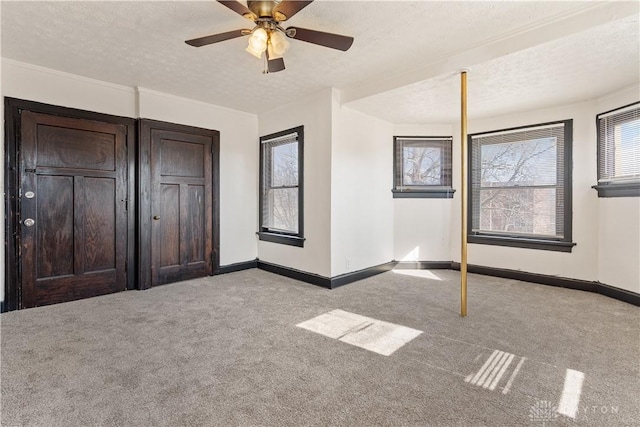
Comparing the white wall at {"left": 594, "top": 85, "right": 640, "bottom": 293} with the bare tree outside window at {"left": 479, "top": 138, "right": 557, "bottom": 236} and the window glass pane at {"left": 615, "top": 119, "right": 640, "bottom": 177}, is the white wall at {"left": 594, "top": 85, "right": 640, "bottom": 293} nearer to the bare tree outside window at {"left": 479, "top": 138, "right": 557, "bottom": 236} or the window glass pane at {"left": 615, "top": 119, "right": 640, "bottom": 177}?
the window glass pane at {"left": 615, "top": 119, "right": 640, "bottom": 177}

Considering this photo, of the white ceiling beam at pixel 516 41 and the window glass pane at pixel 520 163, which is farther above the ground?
the white ceiling beam at pixel 516 41

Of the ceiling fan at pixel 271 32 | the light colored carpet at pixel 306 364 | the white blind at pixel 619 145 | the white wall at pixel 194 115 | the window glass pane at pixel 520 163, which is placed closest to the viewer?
the light colored carpet at pixel 306 364

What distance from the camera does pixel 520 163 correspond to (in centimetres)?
460

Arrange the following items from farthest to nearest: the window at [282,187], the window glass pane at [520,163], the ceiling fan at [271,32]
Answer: the window at [282,187] < the window glass pane at [520,163] < the ceiling fan at [271,32]

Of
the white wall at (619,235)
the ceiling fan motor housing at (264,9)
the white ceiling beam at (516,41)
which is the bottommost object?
the white wall at (619,235)

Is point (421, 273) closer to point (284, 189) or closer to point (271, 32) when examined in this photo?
point (284, 189)

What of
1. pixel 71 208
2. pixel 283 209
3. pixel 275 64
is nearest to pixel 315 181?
pixel 283 209

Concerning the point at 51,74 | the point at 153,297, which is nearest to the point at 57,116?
the point at 51,74

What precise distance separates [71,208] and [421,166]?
16.1ft

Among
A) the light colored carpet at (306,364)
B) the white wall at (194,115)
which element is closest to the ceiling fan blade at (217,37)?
the white wall at (194,115)

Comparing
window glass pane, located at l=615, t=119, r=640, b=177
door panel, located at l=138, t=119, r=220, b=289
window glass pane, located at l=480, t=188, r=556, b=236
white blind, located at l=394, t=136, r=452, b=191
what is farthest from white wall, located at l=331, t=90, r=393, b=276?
window glass pane, located at l=615, t=119, r=640, b=177

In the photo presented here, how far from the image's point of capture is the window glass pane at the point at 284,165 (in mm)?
4789

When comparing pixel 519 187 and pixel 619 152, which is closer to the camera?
pixel 619 152

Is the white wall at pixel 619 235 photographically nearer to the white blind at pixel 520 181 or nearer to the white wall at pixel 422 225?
the white blind at pixel 520 181
